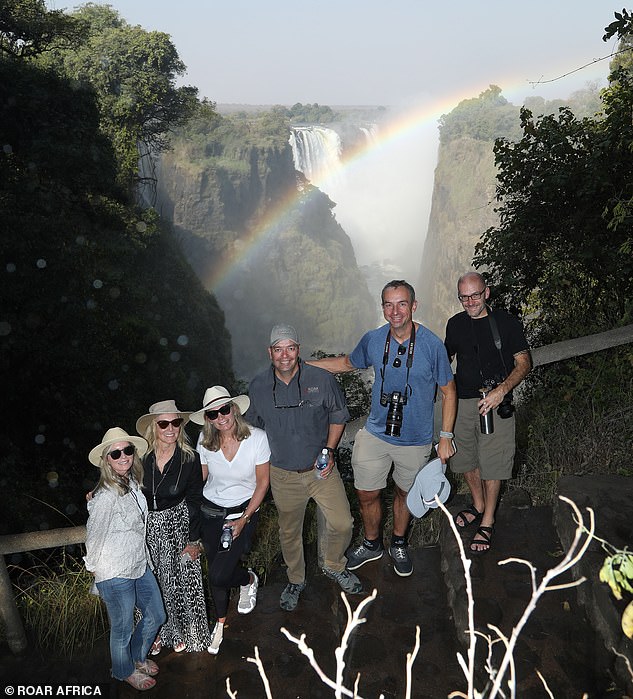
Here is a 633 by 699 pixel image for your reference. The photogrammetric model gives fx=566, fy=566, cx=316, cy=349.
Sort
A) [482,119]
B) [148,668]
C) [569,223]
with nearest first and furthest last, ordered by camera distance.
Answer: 1. [148,668]
2. [569,223]
3. [482,119]

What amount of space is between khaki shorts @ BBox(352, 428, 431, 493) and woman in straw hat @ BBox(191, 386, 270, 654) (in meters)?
0.60

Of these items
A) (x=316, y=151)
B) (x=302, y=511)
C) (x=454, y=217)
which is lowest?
(x=454, y=217)

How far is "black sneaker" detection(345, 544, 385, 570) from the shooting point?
141 inches

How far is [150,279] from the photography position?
24.7m

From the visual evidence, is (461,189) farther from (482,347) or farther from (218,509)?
(218,509)

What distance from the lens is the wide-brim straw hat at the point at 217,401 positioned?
3049 millimetres

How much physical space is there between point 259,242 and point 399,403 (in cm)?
7107

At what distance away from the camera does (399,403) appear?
10.7 feet

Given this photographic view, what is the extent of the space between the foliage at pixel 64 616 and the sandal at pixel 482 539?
230 centimetres

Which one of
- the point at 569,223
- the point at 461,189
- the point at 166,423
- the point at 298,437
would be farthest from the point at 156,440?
the point at 461,189

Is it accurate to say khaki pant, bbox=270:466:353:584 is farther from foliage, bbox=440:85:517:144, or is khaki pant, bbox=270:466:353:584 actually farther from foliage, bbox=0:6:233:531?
foliage, bbox=440:85:517:144

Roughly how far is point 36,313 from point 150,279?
10293 millimetres

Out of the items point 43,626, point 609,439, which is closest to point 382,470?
point 609,439

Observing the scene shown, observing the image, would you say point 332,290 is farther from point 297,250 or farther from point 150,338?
point 150,338
